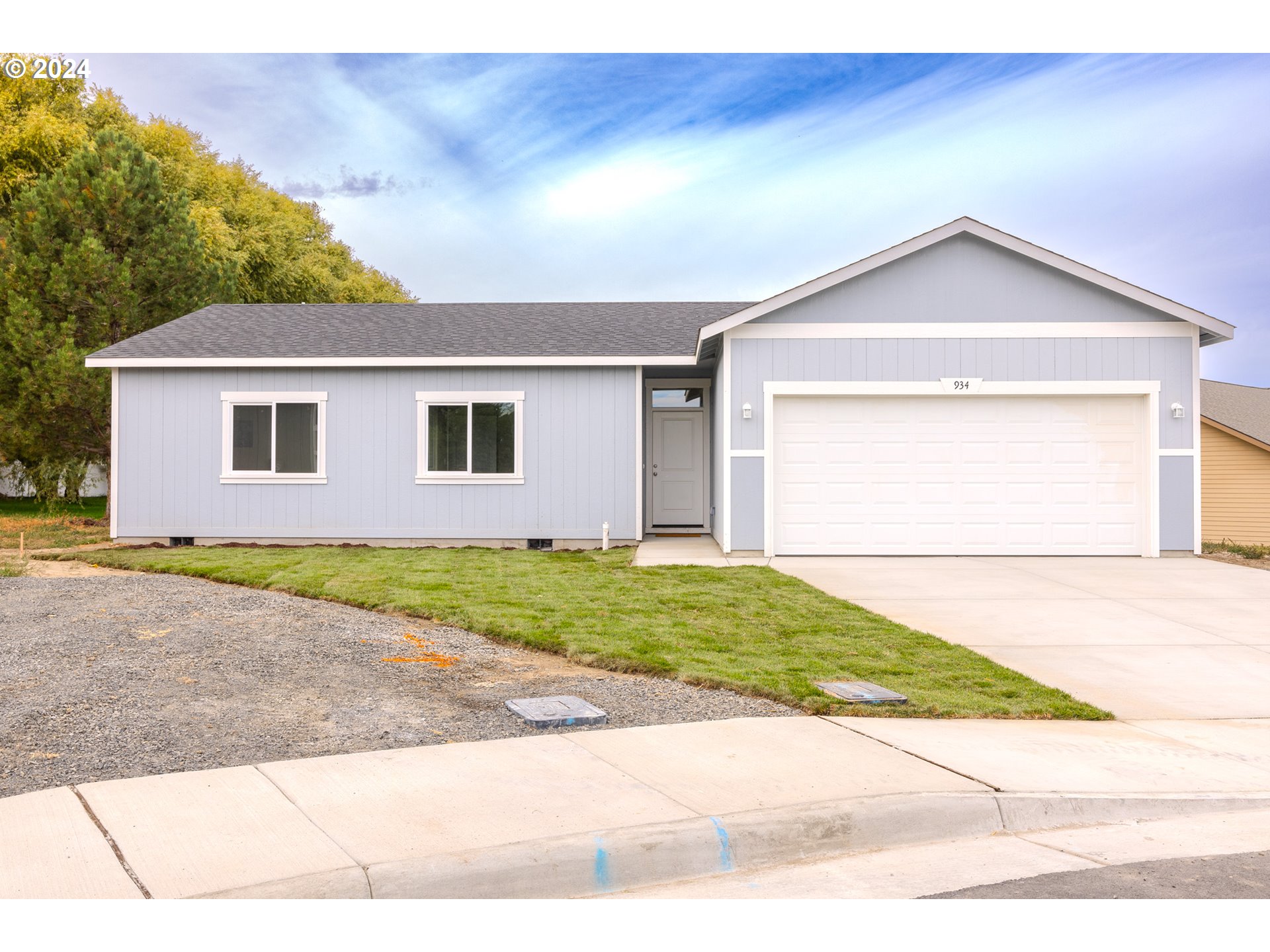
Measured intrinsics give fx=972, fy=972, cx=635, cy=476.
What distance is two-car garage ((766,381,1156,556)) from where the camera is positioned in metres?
14.1

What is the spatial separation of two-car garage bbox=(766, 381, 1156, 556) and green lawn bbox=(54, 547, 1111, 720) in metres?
2.31

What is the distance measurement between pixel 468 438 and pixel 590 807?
471 inches

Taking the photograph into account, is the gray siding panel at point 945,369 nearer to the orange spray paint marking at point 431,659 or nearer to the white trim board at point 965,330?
the white trim board at point 965,330

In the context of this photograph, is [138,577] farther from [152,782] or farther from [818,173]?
[818,173]

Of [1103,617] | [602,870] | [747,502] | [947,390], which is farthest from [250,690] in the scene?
[947,390]

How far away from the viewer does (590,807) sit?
165 inches

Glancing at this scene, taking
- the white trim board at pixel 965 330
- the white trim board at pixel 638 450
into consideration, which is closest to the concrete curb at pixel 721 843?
the white trim board at pixel 965 330

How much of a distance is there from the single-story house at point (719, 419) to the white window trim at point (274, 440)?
0.14 feet

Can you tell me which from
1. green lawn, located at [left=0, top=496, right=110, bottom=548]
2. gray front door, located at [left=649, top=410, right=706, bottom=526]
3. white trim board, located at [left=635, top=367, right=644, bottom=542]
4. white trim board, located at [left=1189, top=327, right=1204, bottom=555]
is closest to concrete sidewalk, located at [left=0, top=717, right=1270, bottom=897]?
white trim board, located at [left=1189, top=327, right=1204, bottom=555]

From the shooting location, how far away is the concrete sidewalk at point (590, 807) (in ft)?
11.7

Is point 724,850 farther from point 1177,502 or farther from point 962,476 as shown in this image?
point 1177,502
